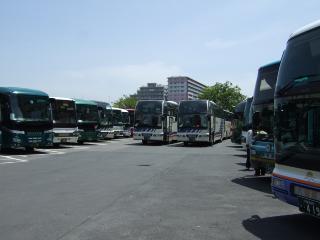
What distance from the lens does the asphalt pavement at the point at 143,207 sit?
6664mm

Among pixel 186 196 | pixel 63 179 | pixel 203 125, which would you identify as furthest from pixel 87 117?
pixel 186 196

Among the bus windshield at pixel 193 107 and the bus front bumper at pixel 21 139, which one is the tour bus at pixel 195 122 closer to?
the bus windshield at pixel 193 107

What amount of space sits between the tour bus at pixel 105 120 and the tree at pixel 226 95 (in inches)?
2246

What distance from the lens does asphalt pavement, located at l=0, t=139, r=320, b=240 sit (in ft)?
21.9

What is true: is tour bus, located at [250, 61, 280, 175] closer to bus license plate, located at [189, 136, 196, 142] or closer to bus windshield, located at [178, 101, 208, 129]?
bus license plate, located at [189, 136, 196, 142]

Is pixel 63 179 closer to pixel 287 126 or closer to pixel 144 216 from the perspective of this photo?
pixel 144 216

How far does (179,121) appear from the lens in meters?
31.1

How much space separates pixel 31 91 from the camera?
71.6 feet

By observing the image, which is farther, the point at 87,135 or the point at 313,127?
the point at 87,135

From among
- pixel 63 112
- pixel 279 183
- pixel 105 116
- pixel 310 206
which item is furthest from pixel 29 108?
pixel 310 206

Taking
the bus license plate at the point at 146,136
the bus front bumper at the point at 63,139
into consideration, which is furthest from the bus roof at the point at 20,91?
the bus license plate at the point at 146,136

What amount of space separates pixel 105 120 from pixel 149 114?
6358 mm

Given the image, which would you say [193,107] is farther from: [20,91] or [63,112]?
[20,91]

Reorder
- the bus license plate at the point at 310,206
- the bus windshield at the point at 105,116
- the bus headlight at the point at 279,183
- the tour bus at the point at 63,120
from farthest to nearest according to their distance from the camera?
the bus windshield at the point at 105,116 < the tour bus at the point at 63,120 < the bus headlight at the point at 279,183 < the bus license plate at the point at 310,206
